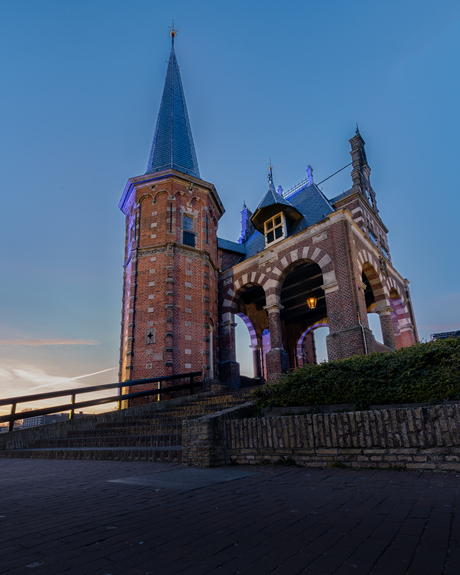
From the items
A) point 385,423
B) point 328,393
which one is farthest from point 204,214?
point 385,423

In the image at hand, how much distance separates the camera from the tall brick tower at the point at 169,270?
15977 mm

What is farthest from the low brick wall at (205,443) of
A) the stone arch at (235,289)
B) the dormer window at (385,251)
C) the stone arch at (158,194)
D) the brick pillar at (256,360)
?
the dormer window at (385,251)

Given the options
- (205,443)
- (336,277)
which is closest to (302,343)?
(336,277)

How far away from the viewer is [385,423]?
5.06 meters

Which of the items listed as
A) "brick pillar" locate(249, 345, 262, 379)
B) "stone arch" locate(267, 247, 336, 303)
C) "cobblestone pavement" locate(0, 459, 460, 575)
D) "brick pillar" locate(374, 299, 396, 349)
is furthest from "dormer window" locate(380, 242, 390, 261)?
"cobblestone pavement" locate(0, 459, 460, 575)

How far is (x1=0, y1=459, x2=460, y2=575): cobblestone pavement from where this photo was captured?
2.07m

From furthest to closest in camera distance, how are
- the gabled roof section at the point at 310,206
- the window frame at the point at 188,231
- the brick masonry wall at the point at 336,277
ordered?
the window frame at the point at 188,231
the gabled roof section at the point at 310,206
the brick masonry wall at the point at 336,277

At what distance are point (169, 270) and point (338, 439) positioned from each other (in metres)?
12.9

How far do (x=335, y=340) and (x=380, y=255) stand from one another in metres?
6.65

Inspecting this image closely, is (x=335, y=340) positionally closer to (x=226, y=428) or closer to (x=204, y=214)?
(x=226, y=428)

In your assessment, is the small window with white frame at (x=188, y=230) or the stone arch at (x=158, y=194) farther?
the stone arch at (x=158, y=194)

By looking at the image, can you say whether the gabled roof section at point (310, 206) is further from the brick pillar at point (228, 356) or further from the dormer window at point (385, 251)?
the brick pillar at point (228, 356)

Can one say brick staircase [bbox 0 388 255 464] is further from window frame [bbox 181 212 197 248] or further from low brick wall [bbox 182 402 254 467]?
window frame [bbox 181 212 197 248]

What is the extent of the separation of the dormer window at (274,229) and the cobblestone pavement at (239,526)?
14481 millimetres
